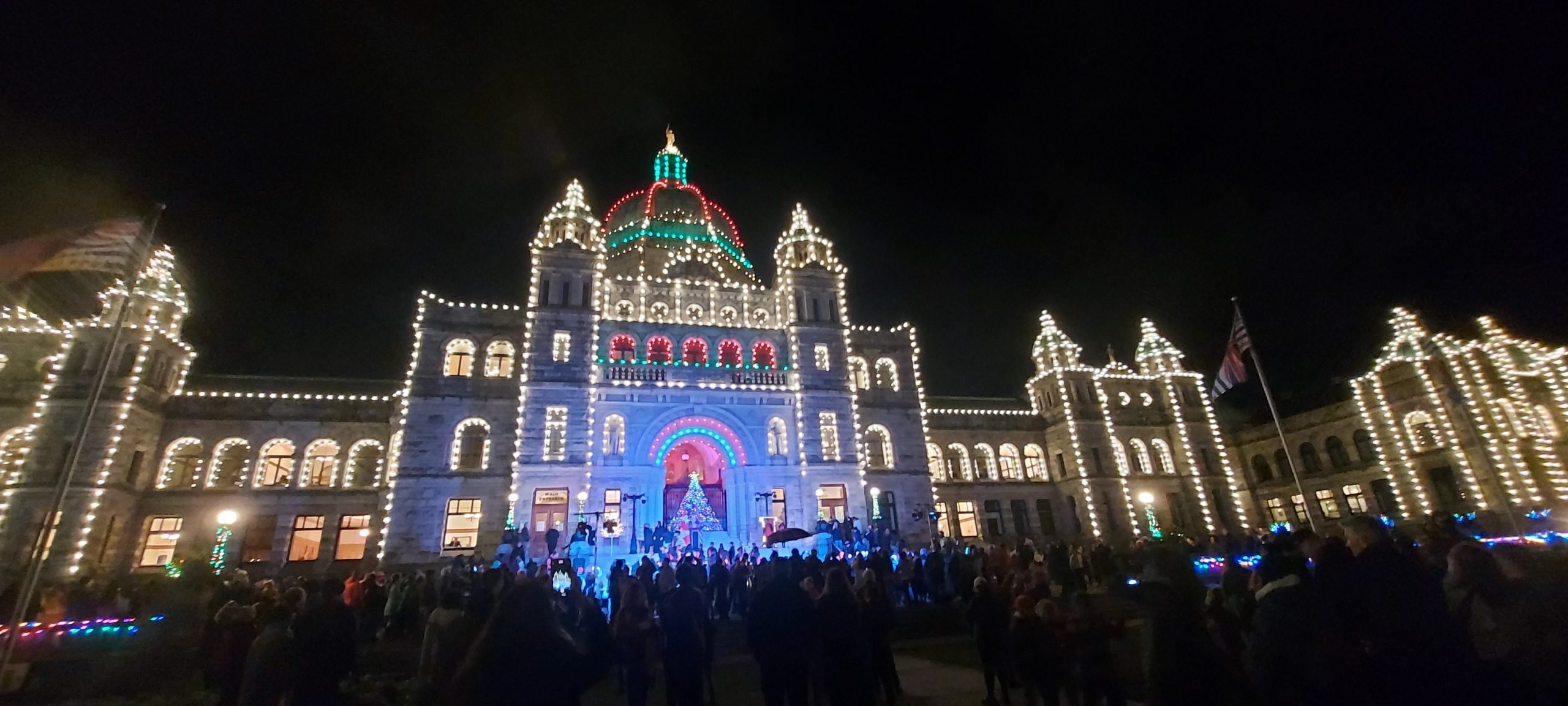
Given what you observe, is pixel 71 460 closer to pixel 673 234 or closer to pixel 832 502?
pixel 832 502

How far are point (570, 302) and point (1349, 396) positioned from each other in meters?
49.7

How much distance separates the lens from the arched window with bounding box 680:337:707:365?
Answer: 1261 inches

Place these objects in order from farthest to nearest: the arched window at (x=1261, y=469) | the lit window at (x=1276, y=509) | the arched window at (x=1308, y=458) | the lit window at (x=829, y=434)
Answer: the arched window at (x=1261, y=469) → the lit window at (x=1276, y=509) → the arched window at (x=1308, y=458) → the lit window at (x=829, y=434)

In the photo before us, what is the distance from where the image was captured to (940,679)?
1104 centimetres

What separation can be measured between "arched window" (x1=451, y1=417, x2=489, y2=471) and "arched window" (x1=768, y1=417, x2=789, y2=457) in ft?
43.1

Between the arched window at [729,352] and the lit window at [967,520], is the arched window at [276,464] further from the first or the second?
the lit window at [967,520]

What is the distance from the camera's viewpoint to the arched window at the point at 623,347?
31328 mm

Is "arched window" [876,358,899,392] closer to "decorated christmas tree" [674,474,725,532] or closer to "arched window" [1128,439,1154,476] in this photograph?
"decorated christmas tree" [674,474,725,532]

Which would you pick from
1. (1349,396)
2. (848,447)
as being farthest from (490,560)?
(1349,396)

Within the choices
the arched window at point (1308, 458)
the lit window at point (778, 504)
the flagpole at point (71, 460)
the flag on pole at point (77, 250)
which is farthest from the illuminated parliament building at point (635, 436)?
the flag on pole at point (77, 250)

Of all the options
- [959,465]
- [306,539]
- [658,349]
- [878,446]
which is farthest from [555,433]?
[959,465]

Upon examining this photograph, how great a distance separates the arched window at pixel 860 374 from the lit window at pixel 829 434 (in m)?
4.14

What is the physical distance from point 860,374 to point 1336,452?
110ft

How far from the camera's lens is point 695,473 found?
29828 millimetres
